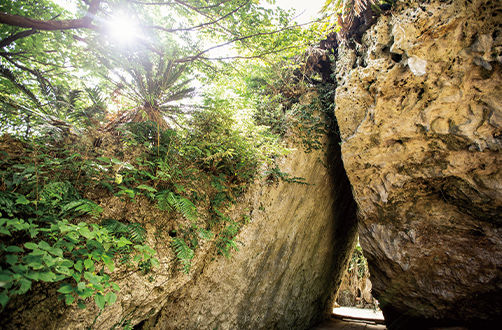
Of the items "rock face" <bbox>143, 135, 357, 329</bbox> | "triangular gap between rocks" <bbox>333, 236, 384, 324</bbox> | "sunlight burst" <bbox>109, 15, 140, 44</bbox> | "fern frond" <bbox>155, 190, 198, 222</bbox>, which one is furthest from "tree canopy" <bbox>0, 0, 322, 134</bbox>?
"triangular gap between rocks" <bbox>333, 236, 384, 324</bbox>

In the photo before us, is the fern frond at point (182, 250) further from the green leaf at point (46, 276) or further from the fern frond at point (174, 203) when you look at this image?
the green leaf at point (46, 276)

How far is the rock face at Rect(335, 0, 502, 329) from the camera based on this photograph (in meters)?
3.39

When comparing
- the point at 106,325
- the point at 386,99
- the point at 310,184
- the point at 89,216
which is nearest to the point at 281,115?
the point at 310,184

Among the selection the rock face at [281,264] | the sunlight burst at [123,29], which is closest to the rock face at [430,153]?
the rock face at [281,264]

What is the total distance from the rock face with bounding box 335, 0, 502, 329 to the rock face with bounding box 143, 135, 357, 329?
1053 mm

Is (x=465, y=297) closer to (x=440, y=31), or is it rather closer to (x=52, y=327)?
(x=440, y=31)

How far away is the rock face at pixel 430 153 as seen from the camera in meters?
3.39

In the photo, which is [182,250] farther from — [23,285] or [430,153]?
[430,153]

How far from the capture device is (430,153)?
412 centimetres

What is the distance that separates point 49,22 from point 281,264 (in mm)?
5639

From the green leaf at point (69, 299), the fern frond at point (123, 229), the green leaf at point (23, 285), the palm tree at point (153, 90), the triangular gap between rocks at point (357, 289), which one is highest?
the palm tree at point (153, 90)

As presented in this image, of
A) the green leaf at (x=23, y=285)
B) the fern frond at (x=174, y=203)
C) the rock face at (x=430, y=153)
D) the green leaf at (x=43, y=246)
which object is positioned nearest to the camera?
the green leaf at (x=23, y=285)

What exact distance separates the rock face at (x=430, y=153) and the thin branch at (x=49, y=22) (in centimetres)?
472

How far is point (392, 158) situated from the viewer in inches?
174
